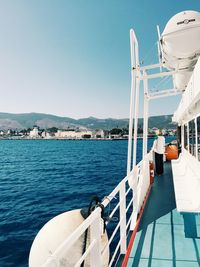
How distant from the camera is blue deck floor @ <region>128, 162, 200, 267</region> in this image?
3840 mm

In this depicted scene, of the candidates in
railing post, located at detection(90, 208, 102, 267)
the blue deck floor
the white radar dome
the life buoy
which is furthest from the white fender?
the life buoy

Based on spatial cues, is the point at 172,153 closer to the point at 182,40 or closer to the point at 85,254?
the point at 182,40

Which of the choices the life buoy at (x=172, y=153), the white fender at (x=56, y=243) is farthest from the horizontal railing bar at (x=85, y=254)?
the life buoy at (x=172, y=153)

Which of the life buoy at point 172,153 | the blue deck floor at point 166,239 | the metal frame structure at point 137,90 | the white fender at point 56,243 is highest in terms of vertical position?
the metal frame structure at point 137,90

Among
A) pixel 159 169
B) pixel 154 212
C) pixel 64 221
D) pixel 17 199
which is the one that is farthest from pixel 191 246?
pixel 17 199

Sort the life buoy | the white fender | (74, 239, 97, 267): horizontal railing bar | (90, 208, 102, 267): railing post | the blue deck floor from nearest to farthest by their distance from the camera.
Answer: (74, 239, 97, 267): horizontal railing bar, (90, 208, 102, 267): railing post, the white fender, the blue deck floor, the life buoy

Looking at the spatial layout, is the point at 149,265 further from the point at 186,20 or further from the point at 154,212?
the point at 186,20

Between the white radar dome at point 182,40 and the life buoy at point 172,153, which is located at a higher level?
the white radar dome at point 182,40

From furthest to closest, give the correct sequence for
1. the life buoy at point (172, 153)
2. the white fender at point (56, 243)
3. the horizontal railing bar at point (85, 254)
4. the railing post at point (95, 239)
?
1. the life buoy at point (172, 153)
2. the white fender at point (56, 243)
3. the railing post at point (95, 239)
4. the horizontal railing bar at point (85, 254)

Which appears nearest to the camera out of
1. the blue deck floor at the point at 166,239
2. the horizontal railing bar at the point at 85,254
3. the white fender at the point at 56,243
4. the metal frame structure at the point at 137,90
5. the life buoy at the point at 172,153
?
the horizontal railing bar at the point at 85,254

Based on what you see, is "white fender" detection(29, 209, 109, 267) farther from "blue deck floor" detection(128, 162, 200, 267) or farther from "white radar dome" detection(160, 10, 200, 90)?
"white radar dome" detection(160, 10, 200, 90)

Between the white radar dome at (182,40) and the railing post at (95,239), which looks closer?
the railing post at (95,239)

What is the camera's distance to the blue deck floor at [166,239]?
384 cm

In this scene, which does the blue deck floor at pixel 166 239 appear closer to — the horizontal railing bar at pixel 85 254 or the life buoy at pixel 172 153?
the horizontal railing bar at pixel 85 254
